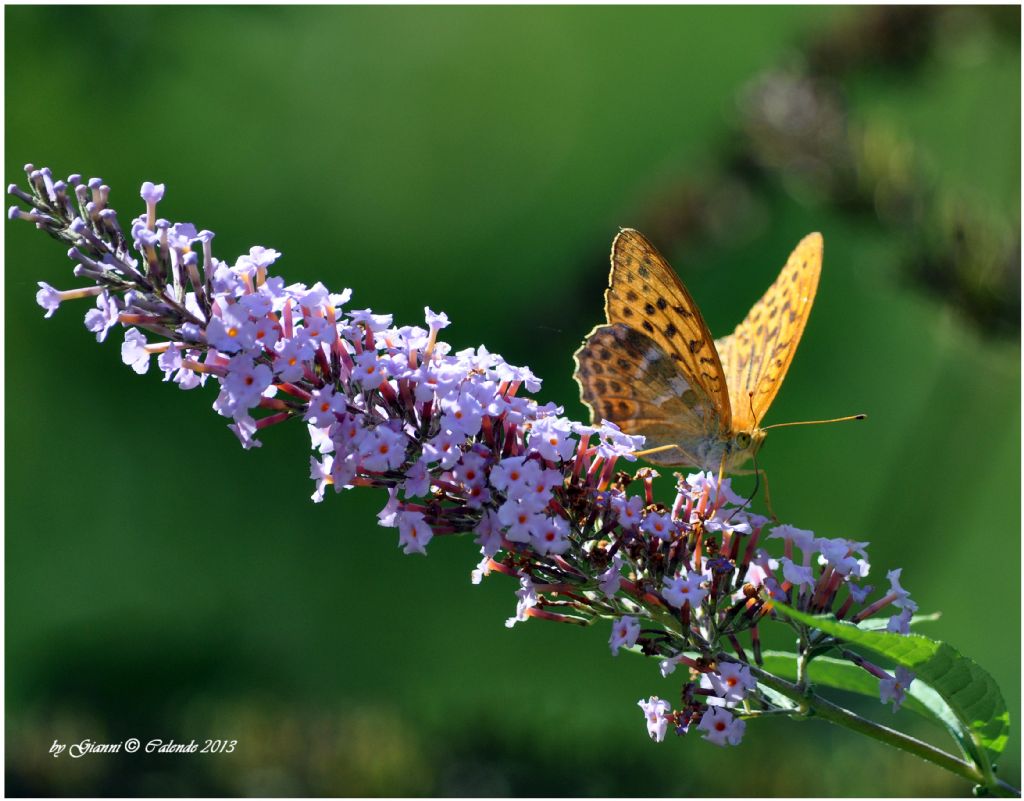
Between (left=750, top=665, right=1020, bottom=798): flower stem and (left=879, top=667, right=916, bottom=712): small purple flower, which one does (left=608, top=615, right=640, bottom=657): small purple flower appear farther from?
(left=879, top=667, right=916, bottom=712): small purple flower

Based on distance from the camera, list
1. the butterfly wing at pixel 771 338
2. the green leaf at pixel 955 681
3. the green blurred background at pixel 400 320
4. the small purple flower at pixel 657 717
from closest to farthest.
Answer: the green leaf at pixel 955 681
the small purple flower at pixel 657 717
the butterfly wing at pixel 771 338
the green blurred background at pixel 400 320

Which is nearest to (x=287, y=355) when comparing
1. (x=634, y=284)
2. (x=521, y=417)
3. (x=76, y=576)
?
(x=521, y=417)

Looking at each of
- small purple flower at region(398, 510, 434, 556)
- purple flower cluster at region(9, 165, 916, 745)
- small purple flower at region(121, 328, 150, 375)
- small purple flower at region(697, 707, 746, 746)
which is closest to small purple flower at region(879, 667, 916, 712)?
purple flower cluster at region(9, 165, 916, 745)

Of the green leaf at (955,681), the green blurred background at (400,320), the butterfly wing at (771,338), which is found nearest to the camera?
the green leaf at (955,681)

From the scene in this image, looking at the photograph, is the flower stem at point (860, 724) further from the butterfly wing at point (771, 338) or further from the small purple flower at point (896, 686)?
the butterfly wing at point (771, 338)

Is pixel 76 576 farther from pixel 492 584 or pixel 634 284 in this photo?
pixel 634 284

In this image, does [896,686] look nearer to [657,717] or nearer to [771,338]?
[657,717]

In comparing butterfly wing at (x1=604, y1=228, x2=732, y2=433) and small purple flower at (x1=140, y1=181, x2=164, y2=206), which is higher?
small purple flower at (x1=140, y1=181, x2=164, y2=206)

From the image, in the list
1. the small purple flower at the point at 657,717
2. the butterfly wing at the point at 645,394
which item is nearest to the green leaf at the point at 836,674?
the small purple flower at the point at 657,717
